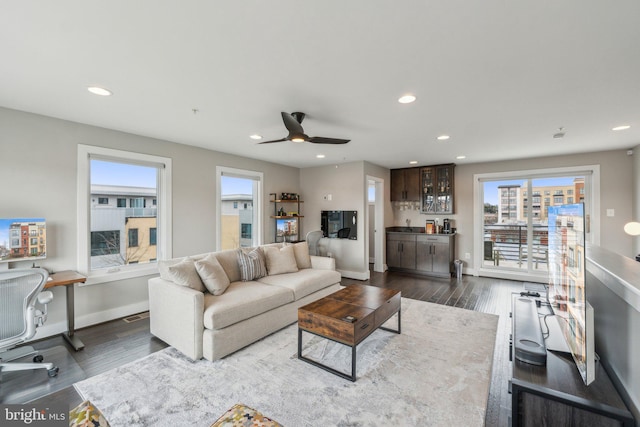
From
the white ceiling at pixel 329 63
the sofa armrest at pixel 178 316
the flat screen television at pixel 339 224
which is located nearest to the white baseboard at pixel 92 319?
the sofa armrest at pixel 178 316

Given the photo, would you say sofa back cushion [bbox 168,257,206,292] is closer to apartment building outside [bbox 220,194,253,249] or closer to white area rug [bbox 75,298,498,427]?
white area rug [bbox 75,298,498,427]

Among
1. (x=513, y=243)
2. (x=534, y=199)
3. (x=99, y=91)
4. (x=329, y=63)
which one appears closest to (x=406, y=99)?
(x=329, y=63)

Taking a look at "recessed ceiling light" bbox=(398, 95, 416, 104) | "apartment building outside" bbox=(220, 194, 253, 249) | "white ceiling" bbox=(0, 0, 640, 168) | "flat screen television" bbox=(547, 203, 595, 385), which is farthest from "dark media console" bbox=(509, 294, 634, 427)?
"apartment building outside" bbox=(220, 194, 253, 249)

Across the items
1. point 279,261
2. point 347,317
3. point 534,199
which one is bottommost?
point 347,317

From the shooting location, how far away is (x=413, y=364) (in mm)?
2465

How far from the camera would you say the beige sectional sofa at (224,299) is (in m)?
2.54

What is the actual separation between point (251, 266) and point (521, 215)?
5.50 m

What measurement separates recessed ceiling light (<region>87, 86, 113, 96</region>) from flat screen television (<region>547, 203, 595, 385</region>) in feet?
11.3

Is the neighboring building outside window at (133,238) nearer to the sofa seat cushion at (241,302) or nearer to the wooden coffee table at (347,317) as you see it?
the sofa seat cushion at (241,302)

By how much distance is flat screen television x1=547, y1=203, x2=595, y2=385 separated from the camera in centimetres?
110

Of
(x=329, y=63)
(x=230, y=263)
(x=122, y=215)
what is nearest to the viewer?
(x=329, y=63)

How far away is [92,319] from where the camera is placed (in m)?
3.35

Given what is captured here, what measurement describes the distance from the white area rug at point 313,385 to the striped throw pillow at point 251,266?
91cm

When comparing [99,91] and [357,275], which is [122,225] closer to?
[99,91]
